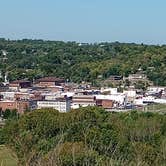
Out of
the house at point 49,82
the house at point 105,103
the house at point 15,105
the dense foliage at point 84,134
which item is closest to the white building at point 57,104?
the house at point 15,105

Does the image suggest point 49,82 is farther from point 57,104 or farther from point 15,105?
point 15,105

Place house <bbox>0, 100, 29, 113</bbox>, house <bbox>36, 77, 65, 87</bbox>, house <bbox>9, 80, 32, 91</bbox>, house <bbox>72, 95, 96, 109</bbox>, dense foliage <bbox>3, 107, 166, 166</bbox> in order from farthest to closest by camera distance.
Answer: house <bbox>36, 77, 65, 87</bbox>
house <bbox>9, 80, 32, 91</bbox>
house <bbox>72, 95, 96, 109</bbox>
house <bbox>0, 100, 29, 113</bbox>
dense foliage <bbox>3, 107, 166, 166</bbox>

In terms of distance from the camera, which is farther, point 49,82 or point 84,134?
point 49,82

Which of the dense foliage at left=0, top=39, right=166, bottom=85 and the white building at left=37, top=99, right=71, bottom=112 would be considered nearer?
the white building at left=37, top=99, right=71, bottom=112

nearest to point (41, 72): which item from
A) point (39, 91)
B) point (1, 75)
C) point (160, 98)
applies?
point (1, 75)

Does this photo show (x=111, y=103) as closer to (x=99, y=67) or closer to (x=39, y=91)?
(x=39, y=91)

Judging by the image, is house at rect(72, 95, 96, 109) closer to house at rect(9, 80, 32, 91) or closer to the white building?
the white building

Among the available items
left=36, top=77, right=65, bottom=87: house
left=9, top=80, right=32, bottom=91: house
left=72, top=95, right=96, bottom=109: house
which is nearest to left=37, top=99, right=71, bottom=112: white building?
left=72, top=95, right=96, bottom=109: house

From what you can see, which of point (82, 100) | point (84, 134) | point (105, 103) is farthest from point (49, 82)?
point (84, 134)

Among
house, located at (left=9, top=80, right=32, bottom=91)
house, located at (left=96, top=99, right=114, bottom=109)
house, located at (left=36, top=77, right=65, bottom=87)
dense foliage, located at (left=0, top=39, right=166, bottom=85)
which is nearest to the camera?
house, located at (left=96, top=99, right=114, bottom=109)
